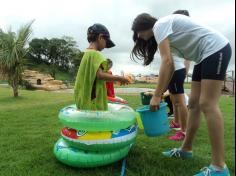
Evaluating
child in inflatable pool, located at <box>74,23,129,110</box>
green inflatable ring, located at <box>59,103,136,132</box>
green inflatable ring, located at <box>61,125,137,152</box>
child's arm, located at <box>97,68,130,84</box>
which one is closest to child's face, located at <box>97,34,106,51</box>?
child in inflatable pool, located at <box>74,23,129,110</box>

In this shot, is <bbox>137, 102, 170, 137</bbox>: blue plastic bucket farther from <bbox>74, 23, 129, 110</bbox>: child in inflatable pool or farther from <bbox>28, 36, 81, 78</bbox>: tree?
<bbox>28, 36, 81, 78</bbox>: tree

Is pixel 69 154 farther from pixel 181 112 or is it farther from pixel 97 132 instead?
pixel 181 112

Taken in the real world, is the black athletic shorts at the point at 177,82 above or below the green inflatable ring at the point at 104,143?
above

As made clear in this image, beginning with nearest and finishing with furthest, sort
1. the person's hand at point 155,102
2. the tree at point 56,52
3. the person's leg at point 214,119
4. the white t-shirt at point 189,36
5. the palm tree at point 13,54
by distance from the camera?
the person's leg at point 214,119, the white t-shirt at point 189,36, the person's hand at point 155,102, the palm tree at point 13,54, the tree at point 56,52

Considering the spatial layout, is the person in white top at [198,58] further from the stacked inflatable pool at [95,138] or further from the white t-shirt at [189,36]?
the stacked inflatable pool at [95,138]

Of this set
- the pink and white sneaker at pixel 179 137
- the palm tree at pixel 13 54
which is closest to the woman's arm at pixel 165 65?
the pink and white sneaker at pixel 179 137

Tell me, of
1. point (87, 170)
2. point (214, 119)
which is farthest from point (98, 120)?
point (214, 119)

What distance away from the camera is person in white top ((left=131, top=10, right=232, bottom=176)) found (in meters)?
2.67

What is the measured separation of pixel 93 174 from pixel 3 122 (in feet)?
9.90

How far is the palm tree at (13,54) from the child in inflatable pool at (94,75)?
8.77 metres

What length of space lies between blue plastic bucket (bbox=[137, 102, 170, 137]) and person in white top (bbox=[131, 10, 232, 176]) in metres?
0.17

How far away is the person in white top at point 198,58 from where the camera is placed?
105 inches

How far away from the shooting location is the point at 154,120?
3123 millimetres

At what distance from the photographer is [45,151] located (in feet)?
11.9
